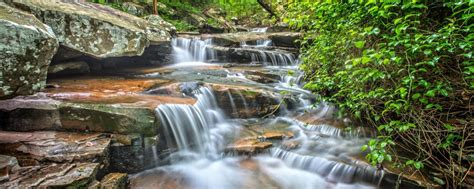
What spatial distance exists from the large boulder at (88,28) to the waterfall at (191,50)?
3.03 metres

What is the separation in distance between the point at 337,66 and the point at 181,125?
8.78 ft

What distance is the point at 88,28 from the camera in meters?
5.16

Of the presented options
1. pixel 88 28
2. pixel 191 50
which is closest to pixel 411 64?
pixel 88 28

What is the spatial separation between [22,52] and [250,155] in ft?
10.3

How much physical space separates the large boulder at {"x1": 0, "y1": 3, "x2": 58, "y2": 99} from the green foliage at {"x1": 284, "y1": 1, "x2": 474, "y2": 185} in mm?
3428

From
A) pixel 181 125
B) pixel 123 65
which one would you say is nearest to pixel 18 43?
pixel 181 125

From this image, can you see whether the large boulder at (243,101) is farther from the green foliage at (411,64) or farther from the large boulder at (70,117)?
the large boulder at (70,117)

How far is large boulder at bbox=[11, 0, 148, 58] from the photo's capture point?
478cm

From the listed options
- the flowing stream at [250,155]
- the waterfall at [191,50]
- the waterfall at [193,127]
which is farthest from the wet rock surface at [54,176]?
the waterfall at [191,50]

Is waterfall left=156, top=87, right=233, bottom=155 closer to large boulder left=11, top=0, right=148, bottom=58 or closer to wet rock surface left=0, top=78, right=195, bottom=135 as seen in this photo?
wet rock surface left=0, top=78, right=195, bottom=135

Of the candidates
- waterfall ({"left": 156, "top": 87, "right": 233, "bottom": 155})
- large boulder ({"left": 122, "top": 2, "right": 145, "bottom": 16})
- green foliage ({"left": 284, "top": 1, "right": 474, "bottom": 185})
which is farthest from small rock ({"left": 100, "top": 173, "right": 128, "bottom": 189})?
large boulder ({"left": 122, "top": 2, "right": 145, "bottom": 16})

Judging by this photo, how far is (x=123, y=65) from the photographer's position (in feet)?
24.8

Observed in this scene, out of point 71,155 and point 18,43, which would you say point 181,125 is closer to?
point 71,155

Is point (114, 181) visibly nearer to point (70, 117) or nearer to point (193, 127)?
point (70, 117)
